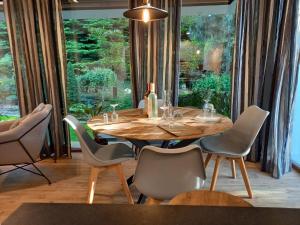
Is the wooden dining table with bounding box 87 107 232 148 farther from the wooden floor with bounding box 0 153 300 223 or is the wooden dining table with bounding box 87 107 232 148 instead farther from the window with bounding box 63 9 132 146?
the window with bounding box 63 9 132 146

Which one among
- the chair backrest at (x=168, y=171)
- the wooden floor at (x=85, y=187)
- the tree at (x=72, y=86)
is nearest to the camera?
the chair backrest at (x=168, y=171)

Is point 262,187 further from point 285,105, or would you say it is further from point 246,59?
point 246,59

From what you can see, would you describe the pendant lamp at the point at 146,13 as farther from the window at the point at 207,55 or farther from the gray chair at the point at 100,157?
the window at the point at 207,55

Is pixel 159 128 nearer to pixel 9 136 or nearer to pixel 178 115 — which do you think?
pixel 178 115

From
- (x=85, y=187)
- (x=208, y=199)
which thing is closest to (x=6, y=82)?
(x=85, y=187)

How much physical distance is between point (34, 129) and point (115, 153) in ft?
3.48

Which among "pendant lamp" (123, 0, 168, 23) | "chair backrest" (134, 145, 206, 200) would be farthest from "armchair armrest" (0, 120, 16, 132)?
"chair backrest" (134, 145, 206, 200)

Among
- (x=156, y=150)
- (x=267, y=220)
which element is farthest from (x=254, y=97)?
(x=267, y=220)

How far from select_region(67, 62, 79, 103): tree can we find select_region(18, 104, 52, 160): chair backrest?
105cm

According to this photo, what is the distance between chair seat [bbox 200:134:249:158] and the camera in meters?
2.39

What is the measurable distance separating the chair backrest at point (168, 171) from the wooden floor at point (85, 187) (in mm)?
905

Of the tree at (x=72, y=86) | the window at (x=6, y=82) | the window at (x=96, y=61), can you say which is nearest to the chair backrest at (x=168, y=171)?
the window at (x=96, y=61)

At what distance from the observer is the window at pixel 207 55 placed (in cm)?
363

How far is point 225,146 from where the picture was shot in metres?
2.57
